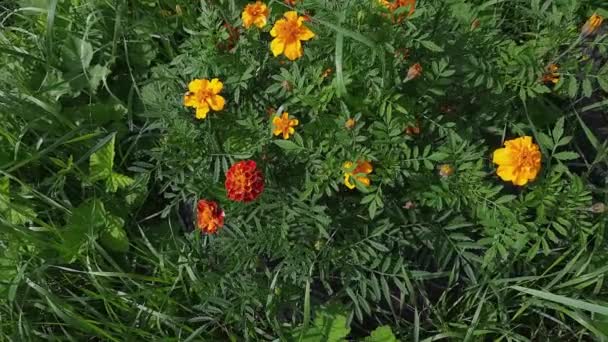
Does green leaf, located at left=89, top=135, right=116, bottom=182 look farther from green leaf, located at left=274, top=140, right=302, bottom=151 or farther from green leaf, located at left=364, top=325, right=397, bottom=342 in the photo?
green leaf, located at left=364, top=325, right=397, bottom=342

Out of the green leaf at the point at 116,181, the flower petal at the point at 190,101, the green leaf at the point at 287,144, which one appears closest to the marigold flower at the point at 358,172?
the green leaf at the point at 287,144

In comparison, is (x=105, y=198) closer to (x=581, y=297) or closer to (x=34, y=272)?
(x=34, y=272)

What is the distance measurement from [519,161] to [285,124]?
1.69 ft

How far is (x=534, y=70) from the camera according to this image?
4.65ft

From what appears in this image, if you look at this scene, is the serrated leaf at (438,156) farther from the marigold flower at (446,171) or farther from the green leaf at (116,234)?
the green leaf at (116,234)

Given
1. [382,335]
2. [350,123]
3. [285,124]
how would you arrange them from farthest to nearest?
[382,335], [285,124], [350,123]

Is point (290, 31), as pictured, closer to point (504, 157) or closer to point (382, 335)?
point (504, 157)

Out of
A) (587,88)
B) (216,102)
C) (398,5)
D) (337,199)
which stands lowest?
(337,199)

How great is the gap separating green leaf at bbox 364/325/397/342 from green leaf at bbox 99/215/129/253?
726 millimetres

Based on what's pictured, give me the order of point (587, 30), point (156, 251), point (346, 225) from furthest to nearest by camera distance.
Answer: point (156, 251) → point (346, 225) → point (587, 30)

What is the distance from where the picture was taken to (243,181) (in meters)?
1.32

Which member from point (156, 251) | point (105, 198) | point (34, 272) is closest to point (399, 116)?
point (156, 251)

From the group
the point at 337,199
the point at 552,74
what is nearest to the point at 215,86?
the point at 337,199

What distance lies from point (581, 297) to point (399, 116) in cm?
68
